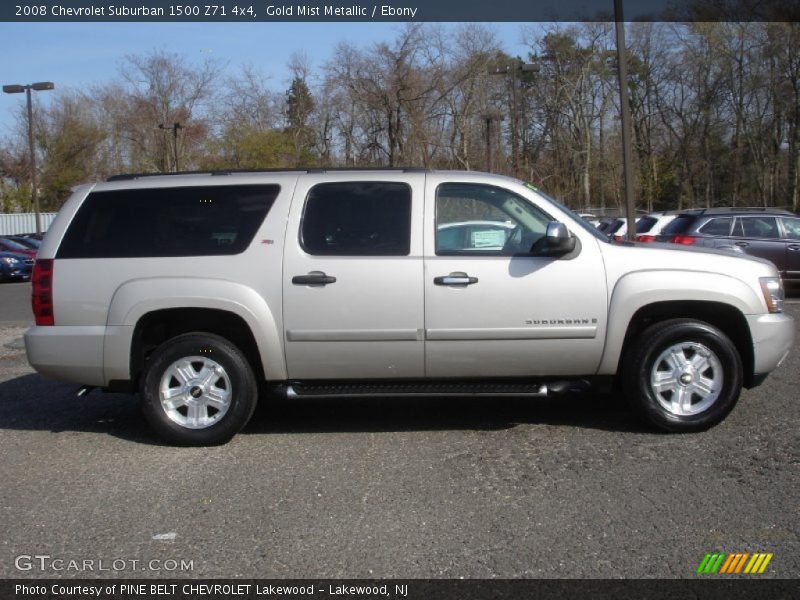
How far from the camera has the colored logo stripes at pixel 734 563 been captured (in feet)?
12.1

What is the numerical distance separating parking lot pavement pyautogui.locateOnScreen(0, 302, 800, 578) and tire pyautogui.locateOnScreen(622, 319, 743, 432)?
18 cm

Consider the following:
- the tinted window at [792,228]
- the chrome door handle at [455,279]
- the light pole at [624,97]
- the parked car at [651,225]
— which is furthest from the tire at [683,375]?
the light pole at [624,97]

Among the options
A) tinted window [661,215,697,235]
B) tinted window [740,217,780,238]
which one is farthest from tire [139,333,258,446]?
tinted window [740,217,780,238]

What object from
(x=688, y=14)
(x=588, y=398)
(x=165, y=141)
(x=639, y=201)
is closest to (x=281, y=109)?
(x=165, y=141)

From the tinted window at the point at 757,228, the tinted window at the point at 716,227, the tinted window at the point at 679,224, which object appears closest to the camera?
the tinted window at the point at 716,227

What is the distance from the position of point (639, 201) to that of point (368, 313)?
166ft

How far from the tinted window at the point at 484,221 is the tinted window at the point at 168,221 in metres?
1.24

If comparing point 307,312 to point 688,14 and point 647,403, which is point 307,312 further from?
point 688,14

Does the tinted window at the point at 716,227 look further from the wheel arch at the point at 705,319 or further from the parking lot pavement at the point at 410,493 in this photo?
the wheel arch at the point at 705,319

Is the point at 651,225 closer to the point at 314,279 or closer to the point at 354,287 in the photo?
the point at 354,287

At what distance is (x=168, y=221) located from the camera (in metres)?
5.86

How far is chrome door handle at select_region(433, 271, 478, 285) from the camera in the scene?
558cm

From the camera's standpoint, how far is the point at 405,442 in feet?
18.9

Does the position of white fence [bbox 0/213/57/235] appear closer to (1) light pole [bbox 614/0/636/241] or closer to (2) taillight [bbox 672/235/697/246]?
(1) light pole [bbox 614/0/636/241]
